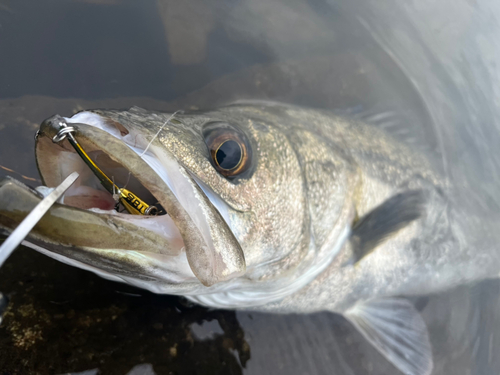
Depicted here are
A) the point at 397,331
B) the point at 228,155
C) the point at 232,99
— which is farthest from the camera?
the point at 232,99

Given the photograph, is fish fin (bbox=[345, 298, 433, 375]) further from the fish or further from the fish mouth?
the fish mouth

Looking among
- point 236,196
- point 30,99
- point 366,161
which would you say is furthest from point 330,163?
point 30,99

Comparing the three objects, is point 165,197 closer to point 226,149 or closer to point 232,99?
point 226,149

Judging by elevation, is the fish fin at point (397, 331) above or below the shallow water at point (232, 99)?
below

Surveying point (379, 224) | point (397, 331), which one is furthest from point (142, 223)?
point (397, 331)

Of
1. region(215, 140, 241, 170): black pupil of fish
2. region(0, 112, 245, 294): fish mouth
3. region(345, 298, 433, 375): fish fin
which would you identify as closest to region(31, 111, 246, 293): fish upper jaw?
region(0, 112, 245, 294): fish mouth

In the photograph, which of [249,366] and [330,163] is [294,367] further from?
[330,163]

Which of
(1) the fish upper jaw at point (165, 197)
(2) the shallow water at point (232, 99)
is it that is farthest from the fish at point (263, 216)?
(2) the shallow water at point (232, 99)

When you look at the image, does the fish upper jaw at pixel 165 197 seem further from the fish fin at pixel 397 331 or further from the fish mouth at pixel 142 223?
the fish fin at pixel 397 331
